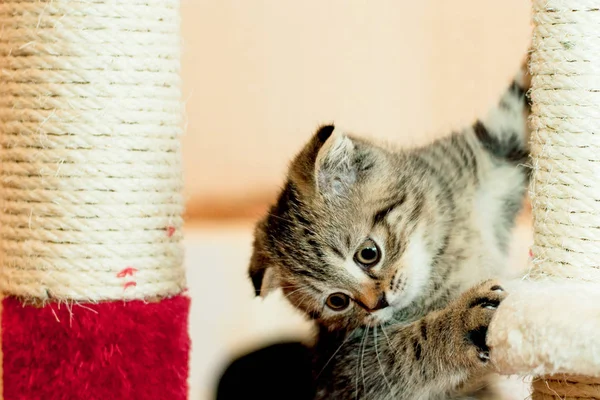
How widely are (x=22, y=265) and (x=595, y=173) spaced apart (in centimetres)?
82

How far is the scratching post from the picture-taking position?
105 centimetres

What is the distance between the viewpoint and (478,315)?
0.98m

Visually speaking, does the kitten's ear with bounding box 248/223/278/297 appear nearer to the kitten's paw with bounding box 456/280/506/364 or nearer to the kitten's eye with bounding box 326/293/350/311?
the kitten's eye with bounding box 326/293/350/311

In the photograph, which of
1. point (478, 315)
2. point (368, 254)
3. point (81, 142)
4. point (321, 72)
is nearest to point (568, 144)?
point (478, 315)

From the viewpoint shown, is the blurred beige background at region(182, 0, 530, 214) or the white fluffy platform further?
the blurred beige background at region(182, 0, 530, 214)

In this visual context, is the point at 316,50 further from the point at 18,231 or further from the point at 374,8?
the point at 18,231

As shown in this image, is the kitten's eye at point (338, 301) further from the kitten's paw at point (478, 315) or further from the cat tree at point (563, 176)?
the cat tree at point (563, 176)

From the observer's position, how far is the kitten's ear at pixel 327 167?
1.15 m

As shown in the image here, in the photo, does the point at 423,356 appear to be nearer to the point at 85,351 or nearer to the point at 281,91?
the point at 85,351

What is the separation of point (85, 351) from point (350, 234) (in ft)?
1.46

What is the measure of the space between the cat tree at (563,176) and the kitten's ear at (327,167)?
0.32m

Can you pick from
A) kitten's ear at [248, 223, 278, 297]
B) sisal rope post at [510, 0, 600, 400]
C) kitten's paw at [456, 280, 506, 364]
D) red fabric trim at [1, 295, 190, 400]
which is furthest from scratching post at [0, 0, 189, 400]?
sisal rope post at [510, 0, 600, 400]

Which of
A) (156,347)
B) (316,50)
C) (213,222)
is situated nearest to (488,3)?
(316,50)

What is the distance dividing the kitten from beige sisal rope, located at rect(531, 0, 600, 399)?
13cm
